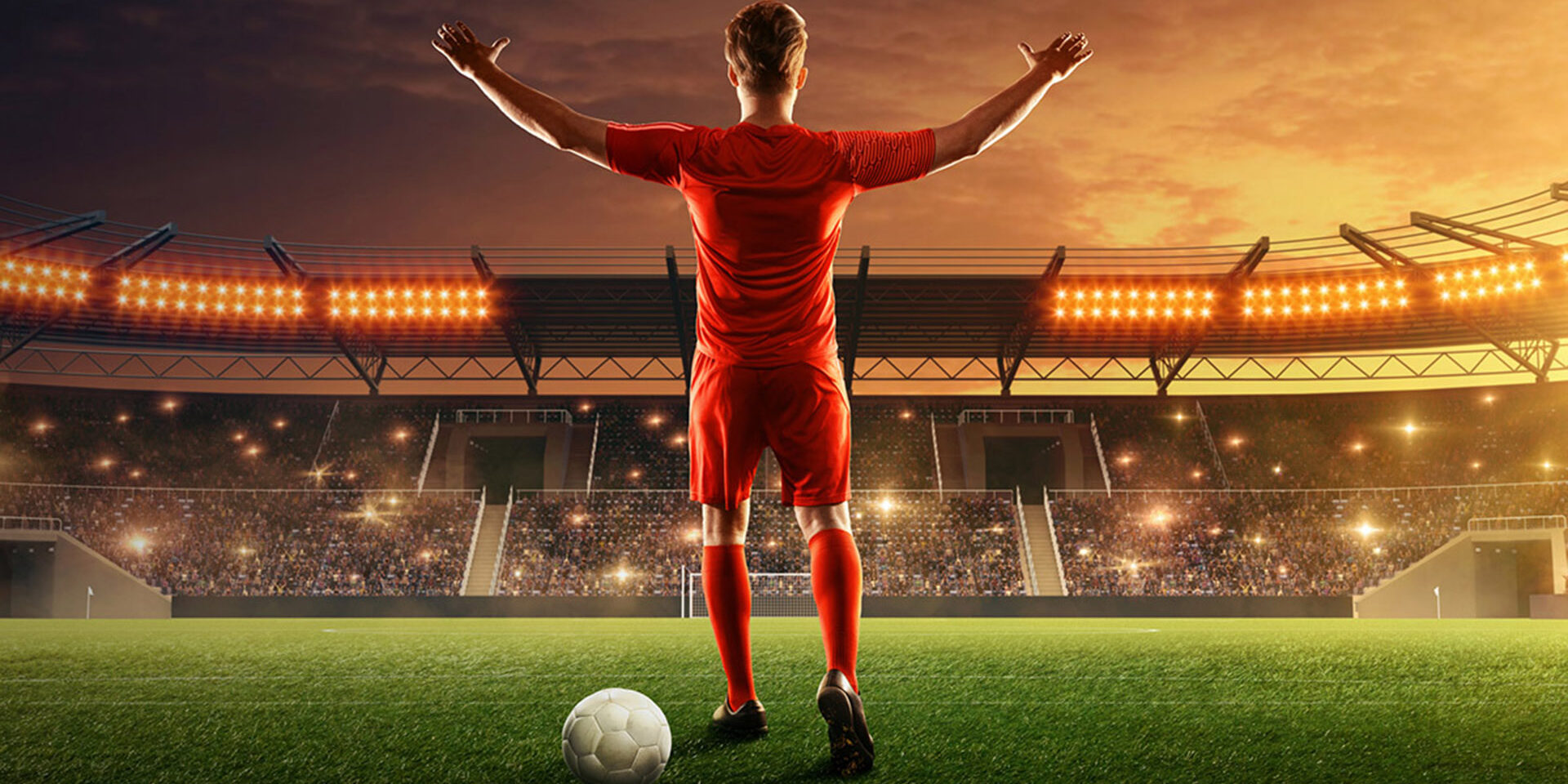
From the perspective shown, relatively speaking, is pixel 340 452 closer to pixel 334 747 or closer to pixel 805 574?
pixel 805 574

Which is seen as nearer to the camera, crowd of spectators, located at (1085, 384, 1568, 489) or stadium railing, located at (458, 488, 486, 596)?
stadium railing, located at (458, 488, 486, 596)

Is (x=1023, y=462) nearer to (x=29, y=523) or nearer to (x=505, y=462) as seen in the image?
(x=505, y=462)

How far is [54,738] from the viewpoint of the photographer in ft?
10.8

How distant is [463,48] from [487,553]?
24424 millimetres

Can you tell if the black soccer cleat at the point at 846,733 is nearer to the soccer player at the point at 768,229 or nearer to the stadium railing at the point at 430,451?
the soccer player at the point at 768,229

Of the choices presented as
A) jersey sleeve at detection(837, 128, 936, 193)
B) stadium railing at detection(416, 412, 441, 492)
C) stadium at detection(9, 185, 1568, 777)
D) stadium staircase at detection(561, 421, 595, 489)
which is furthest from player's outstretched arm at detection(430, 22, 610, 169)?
stadium railing at detection(416, 412, 441, 492)

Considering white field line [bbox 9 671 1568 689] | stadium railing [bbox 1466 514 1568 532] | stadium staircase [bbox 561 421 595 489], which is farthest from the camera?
stadium staircase [bbox 561 421 595 489]

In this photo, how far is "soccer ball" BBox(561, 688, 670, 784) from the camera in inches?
103

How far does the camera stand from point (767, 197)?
10.2 ft

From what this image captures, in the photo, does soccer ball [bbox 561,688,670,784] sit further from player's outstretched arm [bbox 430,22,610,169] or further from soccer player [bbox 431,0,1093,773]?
player's outstretched arm [bbox 430,22,610,169]

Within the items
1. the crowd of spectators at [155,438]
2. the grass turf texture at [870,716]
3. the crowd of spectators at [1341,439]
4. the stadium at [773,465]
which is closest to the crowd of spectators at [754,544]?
the stadium at [773,465]

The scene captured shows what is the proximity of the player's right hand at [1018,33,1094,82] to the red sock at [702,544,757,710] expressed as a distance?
1828 millimetres

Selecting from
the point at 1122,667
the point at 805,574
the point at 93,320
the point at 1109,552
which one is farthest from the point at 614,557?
the point at 1122,667

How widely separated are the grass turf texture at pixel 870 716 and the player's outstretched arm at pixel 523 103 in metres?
1.80
